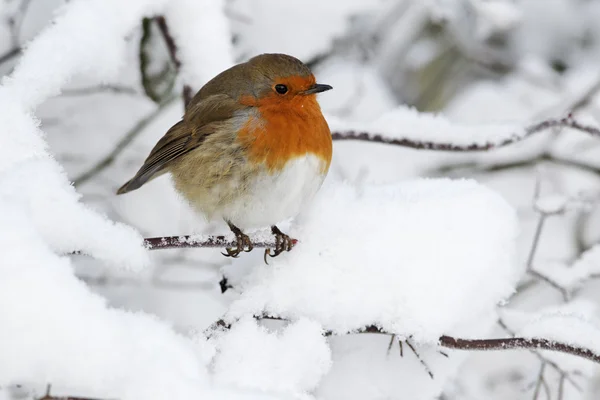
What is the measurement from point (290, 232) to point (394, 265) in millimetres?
339

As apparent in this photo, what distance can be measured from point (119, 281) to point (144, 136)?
75cm

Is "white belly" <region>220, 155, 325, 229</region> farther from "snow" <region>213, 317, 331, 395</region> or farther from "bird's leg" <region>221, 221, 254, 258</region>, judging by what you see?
"snow" <region>213, 317, 331, 395</region>

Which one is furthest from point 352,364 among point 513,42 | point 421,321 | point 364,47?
point 513,42

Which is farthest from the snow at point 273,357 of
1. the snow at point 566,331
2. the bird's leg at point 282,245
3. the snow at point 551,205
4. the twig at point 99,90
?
the twig at point 99,90

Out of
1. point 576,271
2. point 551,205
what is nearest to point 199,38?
point 551,205

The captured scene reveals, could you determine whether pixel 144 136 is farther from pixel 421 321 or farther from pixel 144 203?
pixel 421 321

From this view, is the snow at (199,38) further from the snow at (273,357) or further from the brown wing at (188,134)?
the snow at (273,357)

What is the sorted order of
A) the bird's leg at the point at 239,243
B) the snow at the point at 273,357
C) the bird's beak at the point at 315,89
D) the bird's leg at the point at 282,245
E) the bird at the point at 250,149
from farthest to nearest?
the bird's beak at the point at 315,89 < the bird at the point at 250,149 < the bird's leg at the point at 239,243 < the bird's leg at the point at 282,245 < the snow at the point at 273,357

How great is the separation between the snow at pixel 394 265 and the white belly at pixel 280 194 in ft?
0.69

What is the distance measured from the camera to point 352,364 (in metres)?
1.89

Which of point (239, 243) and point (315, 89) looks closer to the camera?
point (239, 243)

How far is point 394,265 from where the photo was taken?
6.10 feet

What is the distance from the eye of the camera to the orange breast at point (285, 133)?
239 centimetres

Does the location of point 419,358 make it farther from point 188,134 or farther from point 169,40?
point 169,40
